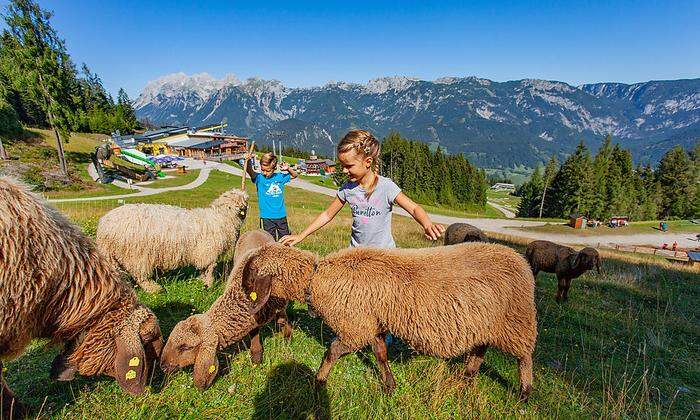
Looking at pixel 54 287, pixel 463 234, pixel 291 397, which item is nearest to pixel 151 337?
pixel 54 287

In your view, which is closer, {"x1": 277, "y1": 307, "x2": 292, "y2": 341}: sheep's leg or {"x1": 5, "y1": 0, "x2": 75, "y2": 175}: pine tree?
{"x1": 277, "y1": 307, "x2": 292, "y2": 341}: sheep's leg

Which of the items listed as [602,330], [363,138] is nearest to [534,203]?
[602,330]

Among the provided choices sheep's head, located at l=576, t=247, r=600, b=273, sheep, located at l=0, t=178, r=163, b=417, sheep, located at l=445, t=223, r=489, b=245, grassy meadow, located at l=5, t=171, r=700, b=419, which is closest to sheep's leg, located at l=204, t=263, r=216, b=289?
grassy meadow, located at l=5, t=171, r=700, b=419

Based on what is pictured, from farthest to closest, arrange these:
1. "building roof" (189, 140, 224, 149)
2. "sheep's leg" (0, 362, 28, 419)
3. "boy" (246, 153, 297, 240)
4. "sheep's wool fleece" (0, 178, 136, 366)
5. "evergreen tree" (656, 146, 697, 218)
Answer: "building roof" (189, 140, 224, 149)
"evergreen tree" (656, 146, 697, 218)
"boy" (246, 153, 297, 240)
"sheep's leg" (0, 362, 28, 419)
"sheep's wool fleece" (0, 178, 136, 366)

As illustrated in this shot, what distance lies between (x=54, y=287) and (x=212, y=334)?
5.91ft

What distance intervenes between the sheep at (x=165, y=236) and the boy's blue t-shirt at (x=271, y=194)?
1170 mm

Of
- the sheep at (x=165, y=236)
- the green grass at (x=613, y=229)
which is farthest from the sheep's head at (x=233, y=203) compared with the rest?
the green grass at (x=613, y=229)

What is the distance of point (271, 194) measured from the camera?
7.41 m

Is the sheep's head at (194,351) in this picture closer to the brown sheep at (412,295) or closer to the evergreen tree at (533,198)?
the brown sheep at (412,295)

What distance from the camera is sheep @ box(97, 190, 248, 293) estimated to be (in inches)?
257

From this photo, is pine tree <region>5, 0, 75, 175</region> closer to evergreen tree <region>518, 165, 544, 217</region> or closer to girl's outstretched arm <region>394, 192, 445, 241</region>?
girl's outstretched arm <region>394, 192, 445, 241</region>

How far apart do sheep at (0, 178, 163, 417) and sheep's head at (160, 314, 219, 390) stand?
0.80 ft

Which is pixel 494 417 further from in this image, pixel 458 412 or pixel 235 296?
pixel 235 296

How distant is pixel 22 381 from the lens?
383cm
